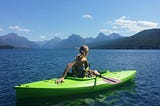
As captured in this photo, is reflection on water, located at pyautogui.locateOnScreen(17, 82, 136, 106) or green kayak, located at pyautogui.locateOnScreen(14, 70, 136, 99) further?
reflection on water, located at pyautogui.locateOnScreen(17, 82, 136, 106)

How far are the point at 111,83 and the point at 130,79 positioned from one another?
4.94 meters

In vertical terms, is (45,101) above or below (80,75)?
below

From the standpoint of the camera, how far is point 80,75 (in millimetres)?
16109

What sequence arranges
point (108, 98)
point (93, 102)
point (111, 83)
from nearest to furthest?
1. point (93, 102)
2. point (108, 98)
3. point (111, 83)

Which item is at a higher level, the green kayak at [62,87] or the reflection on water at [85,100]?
the green kayak at [62,87]

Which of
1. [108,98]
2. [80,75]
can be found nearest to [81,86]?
[80,75]

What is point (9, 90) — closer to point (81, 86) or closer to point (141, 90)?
point (81, 86)

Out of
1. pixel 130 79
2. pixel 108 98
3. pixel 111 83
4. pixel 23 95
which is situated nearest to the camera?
pixel 23 95

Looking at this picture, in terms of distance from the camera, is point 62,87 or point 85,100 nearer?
point 62,87

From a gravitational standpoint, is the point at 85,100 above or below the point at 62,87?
below

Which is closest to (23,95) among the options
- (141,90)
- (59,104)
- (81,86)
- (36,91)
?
(36,91)

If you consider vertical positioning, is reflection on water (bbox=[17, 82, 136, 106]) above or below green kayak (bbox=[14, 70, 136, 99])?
below

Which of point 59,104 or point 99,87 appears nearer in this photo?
point 59,104

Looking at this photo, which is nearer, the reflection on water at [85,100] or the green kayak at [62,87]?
the green kayak at [62,87]
